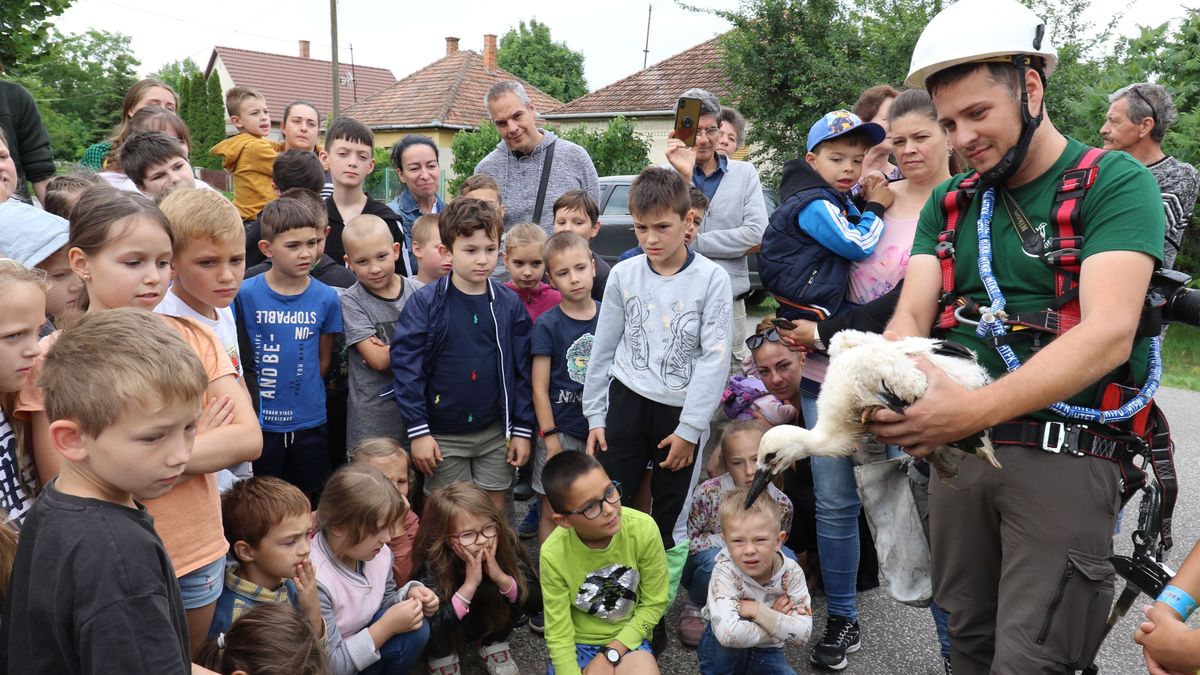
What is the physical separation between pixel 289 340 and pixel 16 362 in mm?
1873

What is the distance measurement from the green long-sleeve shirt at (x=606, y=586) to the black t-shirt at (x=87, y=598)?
1974 millimetres

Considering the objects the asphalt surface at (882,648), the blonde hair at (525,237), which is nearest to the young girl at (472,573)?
the asphalt surface at (882,648)

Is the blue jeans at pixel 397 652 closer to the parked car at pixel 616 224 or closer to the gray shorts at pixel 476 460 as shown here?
the gray shorts at pixel 476 460

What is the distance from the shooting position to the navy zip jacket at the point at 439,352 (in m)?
4.31

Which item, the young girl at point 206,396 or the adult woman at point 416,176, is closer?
the young girl at point 206,396

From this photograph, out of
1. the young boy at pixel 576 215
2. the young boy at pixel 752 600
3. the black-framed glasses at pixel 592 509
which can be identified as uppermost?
the young boy at pixel 576 215

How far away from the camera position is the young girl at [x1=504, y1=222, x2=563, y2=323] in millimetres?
5000

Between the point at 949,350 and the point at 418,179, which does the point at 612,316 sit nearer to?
the point at 949,350

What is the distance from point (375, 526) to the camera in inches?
137

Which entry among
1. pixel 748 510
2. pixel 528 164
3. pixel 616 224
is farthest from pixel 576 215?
pixel 616 224

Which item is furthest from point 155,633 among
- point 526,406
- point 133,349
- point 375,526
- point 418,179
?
point 418,179

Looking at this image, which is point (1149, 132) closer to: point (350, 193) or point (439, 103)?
point (350, 193)

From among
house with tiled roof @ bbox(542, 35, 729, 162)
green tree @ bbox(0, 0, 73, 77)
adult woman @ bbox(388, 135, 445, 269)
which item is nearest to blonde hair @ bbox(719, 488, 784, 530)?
adult woman @ bbox(388, 135, 445, 269)

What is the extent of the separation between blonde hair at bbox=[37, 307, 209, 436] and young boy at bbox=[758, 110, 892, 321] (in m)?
2.91
